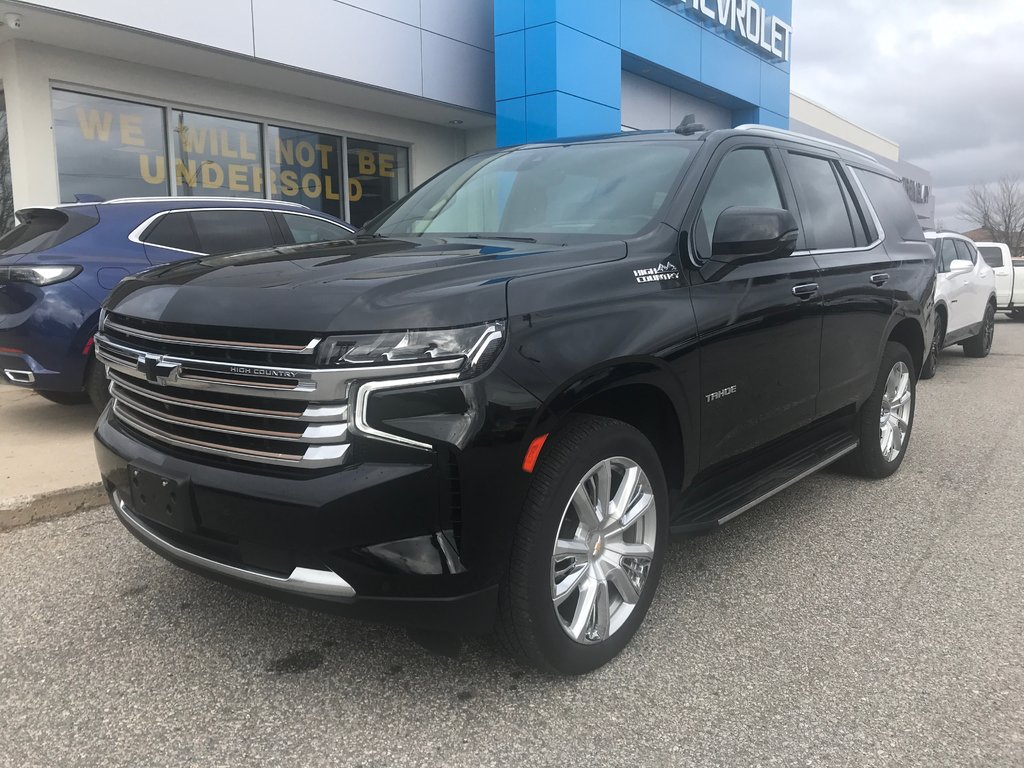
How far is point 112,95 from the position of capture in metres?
9.45

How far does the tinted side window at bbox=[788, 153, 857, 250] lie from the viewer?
4137mm

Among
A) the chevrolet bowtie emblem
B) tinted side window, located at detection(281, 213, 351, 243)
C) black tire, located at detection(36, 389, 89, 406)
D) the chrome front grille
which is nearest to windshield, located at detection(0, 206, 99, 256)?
black tire, located at detection(36, 389, 89, 406)

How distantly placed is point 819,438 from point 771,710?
6.66 feet

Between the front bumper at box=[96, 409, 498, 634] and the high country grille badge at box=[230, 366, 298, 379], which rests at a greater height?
the high country grille badge at box=[230, 366, 298, 379]

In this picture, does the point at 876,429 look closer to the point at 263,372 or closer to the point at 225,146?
the point at 263,372

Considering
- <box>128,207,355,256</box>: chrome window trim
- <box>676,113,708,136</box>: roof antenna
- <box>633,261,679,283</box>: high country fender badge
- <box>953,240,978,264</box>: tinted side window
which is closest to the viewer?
<box>633,261,679,283</box>: high country fender badge

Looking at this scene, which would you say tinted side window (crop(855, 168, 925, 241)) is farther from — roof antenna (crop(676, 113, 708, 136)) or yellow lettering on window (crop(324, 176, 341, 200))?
yellow lettering on window (crop(324, 176, 341, 200))

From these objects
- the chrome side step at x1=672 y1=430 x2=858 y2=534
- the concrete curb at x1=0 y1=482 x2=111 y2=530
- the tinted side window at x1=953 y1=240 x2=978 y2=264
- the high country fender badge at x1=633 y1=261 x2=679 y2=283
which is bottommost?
the concrete curb at x1=0 y1=482 x2=111 y2=530

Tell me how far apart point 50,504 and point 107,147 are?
661cm

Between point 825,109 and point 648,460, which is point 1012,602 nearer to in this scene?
point 648,460

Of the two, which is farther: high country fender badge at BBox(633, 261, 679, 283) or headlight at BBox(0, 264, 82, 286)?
headlight at BBox(0, 264, 82, 286)

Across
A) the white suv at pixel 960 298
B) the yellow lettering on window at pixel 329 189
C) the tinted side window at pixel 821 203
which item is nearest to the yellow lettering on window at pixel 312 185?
the yellow lettering on window at pixel 329 189

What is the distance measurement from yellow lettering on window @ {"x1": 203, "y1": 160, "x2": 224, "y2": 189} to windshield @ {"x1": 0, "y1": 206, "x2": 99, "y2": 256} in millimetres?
4769

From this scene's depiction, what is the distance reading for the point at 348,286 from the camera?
7.59 ft
